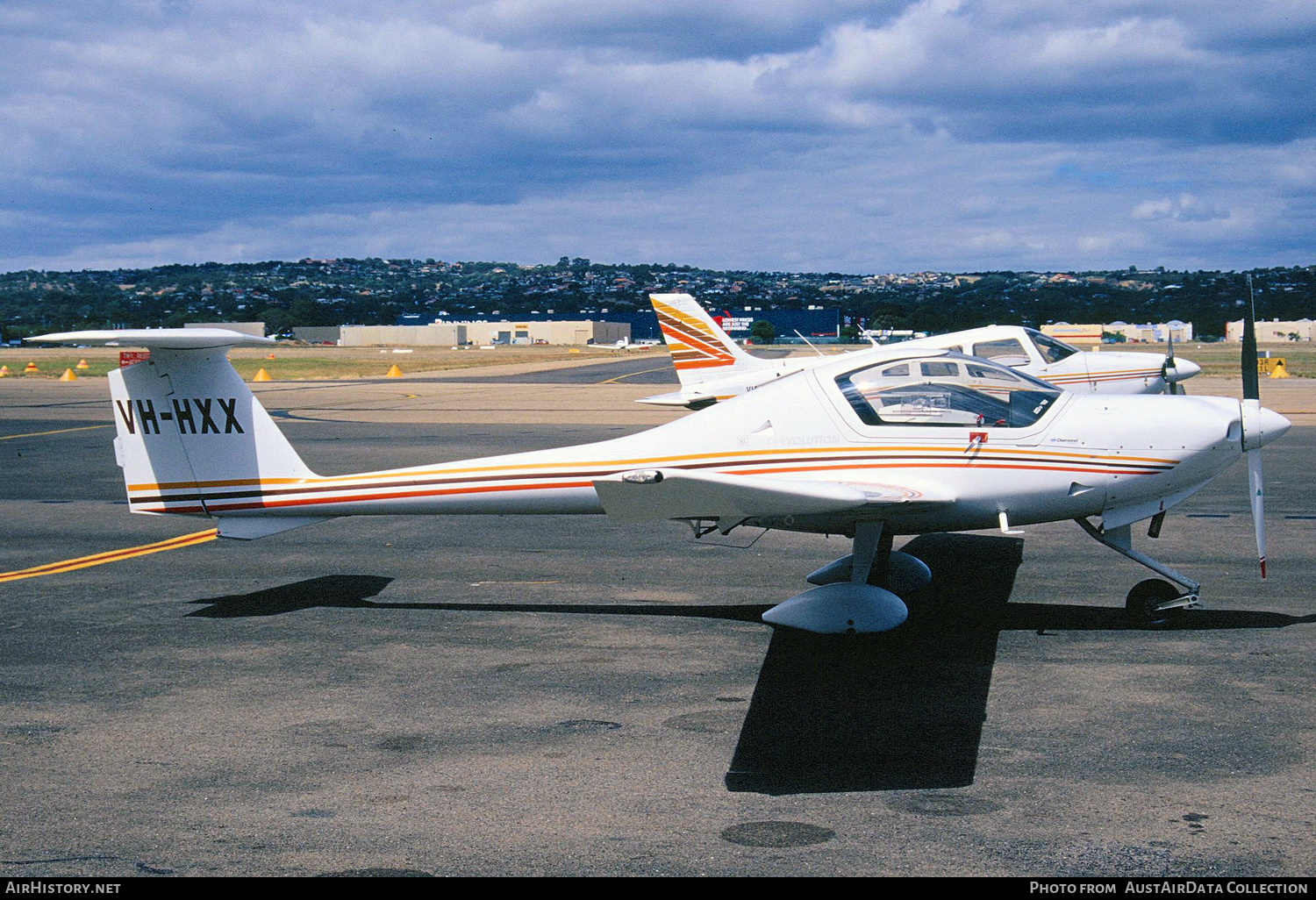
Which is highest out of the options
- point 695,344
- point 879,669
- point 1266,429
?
point 695,344

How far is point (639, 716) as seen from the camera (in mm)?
7586

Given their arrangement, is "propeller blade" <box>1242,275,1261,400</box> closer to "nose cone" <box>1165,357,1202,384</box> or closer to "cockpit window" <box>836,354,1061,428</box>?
"cockpit window" <box>836,354,1061,428</box>

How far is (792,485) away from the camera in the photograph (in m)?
8.66

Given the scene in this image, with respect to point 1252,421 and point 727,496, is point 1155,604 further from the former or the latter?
point 727,496

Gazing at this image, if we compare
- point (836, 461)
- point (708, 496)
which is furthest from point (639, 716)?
point (836, 461)

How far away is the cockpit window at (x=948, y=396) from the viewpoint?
31.5ft

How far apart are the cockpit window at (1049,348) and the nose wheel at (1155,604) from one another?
12376mm

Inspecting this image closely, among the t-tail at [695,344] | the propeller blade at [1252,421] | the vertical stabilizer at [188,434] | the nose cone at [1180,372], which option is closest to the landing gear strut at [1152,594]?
the propeller blade at [1252,421]

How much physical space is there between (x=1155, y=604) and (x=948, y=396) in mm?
2470

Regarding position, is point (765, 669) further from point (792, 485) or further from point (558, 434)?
point (558, 434)

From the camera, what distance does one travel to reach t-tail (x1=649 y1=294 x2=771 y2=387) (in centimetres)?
2920

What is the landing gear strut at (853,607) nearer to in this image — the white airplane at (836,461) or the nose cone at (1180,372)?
the white airplane at (836,461)
